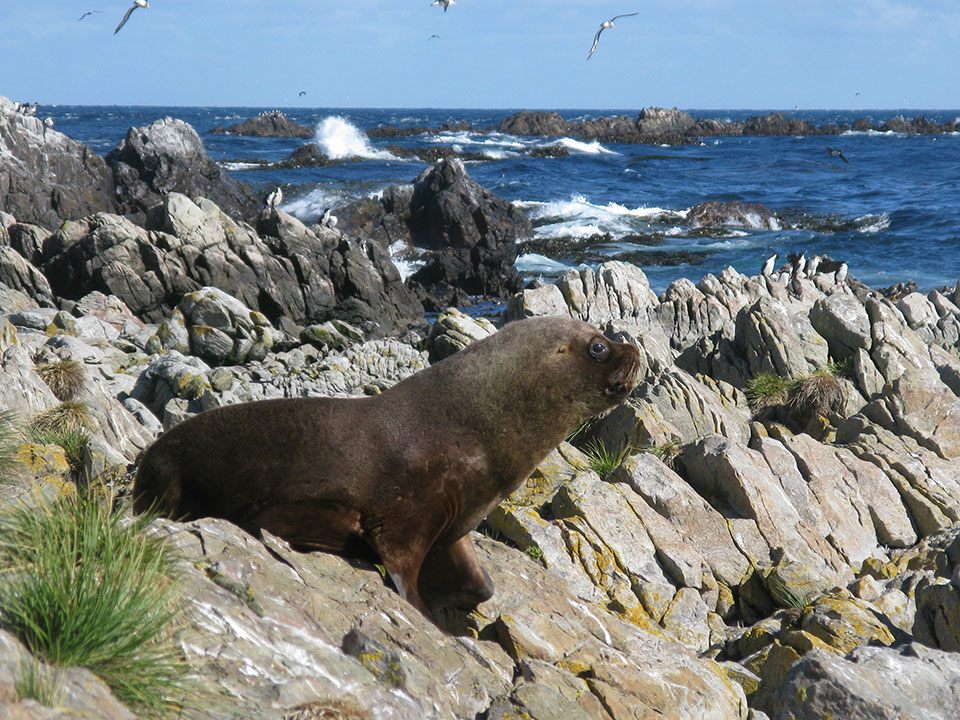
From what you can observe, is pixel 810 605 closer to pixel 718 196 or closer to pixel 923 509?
pixel 923 509

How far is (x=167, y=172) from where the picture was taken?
4259cm

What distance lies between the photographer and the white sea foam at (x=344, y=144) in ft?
259

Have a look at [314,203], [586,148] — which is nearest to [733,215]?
[314,203]

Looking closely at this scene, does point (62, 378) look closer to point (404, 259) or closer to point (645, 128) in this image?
point (404, 259)

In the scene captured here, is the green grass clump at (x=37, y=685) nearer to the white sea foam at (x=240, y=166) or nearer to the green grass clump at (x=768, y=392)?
the green grass clump at (x=768, y=392)

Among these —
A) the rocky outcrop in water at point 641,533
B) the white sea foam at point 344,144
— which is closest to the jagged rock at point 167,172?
the rocky outcrop in water at point 641,533

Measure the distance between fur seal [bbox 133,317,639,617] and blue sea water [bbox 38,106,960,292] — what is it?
2856cm

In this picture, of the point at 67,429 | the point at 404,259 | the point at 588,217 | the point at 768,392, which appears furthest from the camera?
the point at 588,217

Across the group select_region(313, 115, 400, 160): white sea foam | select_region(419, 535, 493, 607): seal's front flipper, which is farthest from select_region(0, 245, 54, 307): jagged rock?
select_region(313, 115, 400, 160): white sea foam

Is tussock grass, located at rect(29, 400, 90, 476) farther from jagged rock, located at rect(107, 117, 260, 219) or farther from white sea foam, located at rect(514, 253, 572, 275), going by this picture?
jagged rock, located at rect(107, 117, 260, 219)

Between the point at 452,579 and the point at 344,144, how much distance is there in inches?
3204

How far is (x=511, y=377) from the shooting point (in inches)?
251

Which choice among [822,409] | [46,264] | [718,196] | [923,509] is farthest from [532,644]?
[718,196]

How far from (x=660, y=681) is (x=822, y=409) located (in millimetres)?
8584
